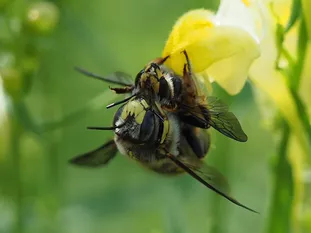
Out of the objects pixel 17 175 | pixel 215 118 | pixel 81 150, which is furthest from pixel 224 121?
pixel 81 150

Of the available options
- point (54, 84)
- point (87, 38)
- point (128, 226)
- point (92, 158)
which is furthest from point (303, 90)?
point (128, 226)

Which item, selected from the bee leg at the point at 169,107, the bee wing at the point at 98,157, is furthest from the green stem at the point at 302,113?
the bee wing at the point at 98,157

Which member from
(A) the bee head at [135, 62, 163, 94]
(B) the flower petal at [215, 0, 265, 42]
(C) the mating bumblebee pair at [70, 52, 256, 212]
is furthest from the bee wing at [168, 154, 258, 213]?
(B) the flower petal at [215, 0, 265, 42]

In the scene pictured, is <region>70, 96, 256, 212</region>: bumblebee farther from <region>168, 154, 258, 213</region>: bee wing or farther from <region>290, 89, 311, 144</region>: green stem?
<region>290, 89, 311, 144</region>: green stem

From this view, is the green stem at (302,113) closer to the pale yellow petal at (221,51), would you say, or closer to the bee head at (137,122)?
the pale yellow petal at (221,51)

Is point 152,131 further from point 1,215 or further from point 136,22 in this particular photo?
point 136,22

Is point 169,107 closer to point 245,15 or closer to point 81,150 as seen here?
point 245,15
